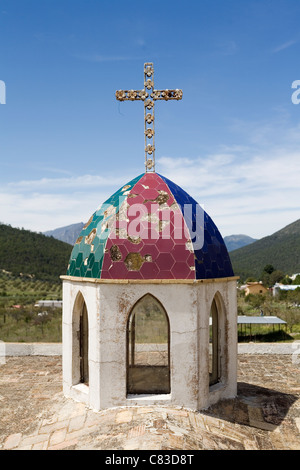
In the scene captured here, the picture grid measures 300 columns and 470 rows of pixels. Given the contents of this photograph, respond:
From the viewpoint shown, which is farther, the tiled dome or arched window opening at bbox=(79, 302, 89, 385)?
arched window opening at bbox=(79, 302, 89, 385)

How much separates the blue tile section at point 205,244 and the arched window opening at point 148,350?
112 cm

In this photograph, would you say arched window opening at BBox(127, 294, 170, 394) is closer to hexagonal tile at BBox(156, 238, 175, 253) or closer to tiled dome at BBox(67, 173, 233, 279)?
tiled dome at BBox(67, 173, 233, 279)

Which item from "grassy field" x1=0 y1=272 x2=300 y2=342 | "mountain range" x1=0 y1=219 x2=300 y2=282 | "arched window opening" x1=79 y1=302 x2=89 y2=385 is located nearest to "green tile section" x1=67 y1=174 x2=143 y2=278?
"arched window opening" x1=79 y1=302 x2=89 y2=385

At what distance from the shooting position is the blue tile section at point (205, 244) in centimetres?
740

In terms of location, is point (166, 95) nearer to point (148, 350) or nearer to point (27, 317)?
point (148, 350)

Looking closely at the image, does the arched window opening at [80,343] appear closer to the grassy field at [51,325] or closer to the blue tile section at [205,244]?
the blue tile section at [205,244]

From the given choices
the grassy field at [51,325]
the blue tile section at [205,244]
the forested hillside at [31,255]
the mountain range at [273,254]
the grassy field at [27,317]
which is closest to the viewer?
the blue tile section at [205,244]

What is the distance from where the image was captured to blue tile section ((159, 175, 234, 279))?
7.40m

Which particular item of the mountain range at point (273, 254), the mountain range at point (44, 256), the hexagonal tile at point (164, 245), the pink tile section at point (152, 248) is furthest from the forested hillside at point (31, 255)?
the hexagonal tile at point (164, 245)

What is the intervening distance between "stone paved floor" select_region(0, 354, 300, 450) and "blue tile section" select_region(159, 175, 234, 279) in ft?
8.26

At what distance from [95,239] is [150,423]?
3421mm

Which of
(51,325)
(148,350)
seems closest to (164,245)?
(148,350)
